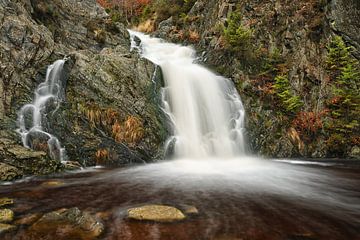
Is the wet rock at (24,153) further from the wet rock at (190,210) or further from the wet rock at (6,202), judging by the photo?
the wet rock at (190,210)

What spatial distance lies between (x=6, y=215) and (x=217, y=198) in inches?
202

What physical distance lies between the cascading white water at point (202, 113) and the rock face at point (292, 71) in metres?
0.98

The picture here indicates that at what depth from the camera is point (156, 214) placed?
648cm

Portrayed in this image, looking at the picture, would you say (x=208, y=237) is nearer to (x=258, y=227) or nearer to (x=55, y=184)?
(x=258, y=227)

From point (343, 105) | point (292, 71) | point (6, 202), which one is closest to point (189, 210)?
point (6, 202)

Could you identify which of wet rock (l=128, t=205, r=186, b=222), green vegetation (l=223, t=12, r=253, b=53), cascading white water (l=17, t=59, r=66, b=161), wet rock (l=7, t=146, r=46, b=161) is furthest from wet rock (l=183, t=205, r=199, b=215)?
green vegetation (l=223, t=12, r=253, b=53)

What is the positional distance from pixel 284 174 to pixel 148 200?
658cm

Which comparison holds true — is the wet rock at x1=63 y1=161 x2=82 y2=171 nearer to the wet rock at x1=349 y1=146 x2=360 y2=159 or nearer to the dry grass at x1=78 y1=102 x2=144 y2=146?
the dry grass at x1=78 y1=102 x2=144 y2=146

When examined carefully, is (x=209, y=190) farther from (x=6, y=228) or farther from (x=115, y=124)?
(x=115, y=124)

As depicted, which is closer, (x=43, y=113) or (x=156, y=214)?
(x=156, y=214)

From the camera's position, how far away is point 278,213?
6.97m

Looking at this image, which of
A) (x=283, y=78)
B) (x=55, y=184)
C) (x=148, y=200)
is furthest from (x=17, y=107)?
(x=283, y=78)

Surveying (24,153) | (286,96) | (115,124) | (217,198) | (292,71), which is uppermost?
(292,71)

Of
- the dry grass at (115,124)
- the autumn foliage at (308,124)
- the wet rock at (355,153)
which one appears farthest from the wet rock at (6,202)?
the wet rock at (355,153)
